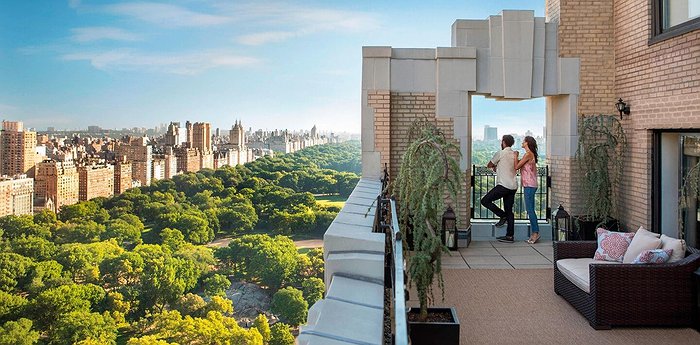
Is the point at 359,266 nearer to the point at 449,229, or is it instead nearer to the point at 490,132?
the point at 449,229

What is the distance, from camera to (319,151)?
9125 centimetres

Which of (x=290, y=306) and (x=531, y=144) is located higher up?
(x=531, y=144)

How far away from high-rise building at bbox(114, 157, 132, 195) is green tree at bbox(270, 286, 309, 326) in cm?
3880

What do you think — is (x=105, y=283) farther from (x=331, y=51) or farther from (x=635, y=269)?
(x=331, y=51)

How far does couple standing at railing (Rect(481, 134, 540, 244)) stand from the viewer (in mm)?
7523

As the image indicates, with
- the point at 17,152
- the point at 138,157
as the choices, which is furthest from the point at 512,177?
the point at 138,157

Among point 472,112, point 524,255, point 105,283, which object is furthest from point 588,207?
point 105,283

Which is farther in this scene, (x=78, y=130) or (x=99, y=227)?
(x=78, y=130)

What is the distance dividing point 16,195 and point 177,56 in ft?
155

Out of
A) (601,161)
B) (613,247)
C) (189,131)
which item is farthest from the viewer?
(189,131)

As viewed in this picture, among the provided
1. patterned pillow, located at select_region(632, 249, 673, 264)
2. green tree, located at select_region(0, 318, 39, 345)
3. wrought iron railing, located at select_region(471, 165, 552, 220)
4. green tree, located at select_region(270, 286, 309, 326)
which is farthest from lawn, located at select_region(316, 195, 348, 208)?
patterned pillow, located at select_region(632, 249, 673, 264)

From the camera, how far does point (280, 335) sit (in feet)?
146

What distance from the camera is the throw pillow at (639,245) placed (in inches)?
174

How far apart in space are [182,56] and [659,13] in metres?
104
